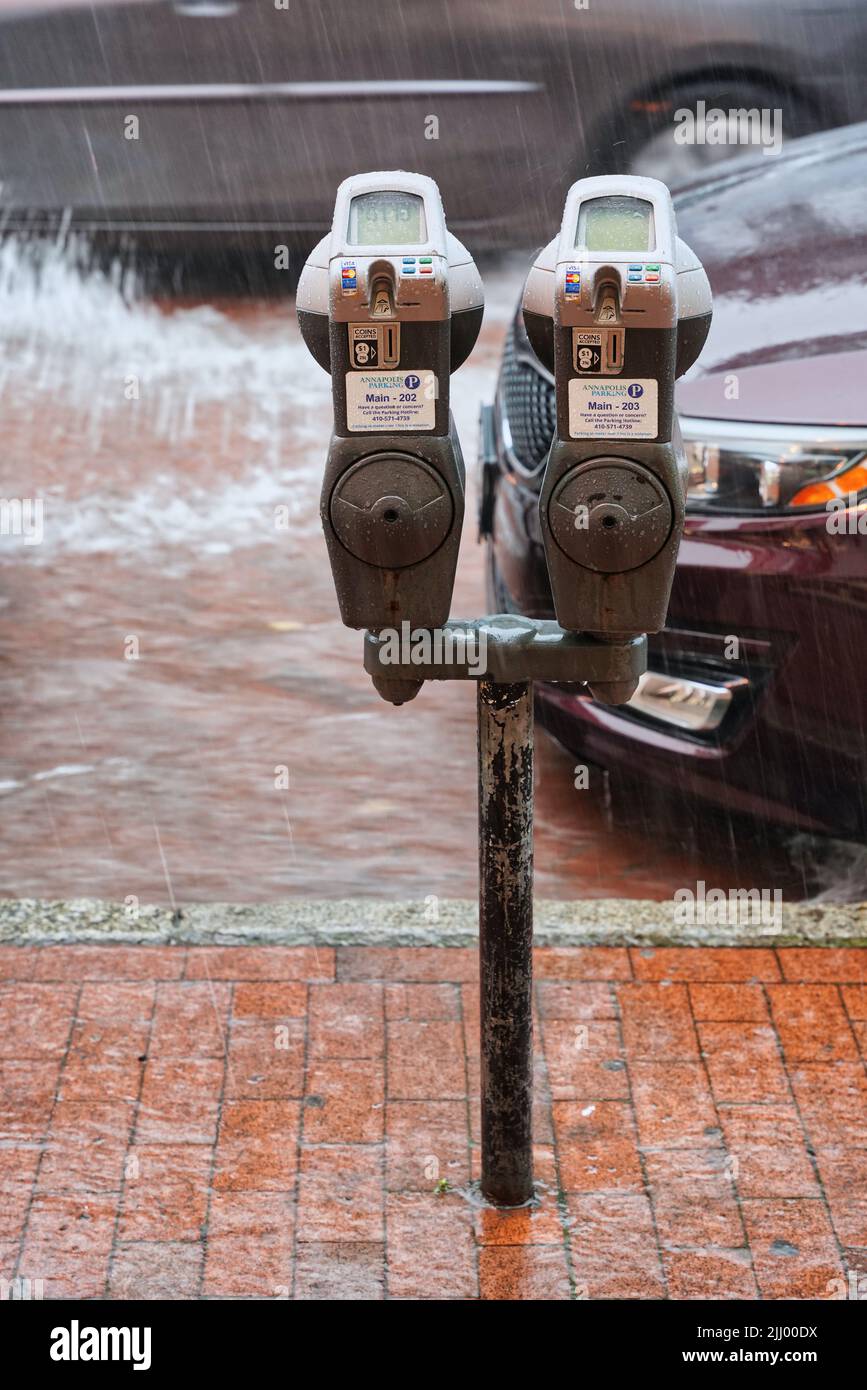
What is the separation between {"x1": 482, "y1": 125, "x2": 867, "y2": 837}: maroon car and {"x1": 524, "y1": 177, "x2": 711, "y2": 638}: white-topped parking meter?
127 cm

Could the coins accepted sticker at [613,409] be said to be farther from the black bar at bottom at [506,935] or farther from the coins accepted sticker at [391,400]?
the black bar at bottom at [506,935]

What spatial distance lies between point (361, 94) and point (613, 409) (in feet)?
19.2

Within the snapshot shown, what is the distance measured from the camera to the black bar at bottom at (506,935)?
9.61ft

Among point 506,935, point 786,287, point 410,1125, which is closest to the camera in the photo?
point 506,935

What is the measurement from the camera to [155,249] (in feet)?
29.1

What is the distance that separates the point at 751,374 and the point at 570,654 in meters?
1.58

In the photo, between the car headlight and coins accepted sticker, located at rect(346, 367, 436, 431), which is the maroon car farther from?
coins accepted sticker, located at rect(346, 367, 436, 431)

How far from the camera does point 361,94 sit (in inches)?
315

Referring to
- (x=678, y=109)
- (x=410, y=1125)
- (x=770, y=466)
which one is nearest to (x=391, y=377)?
(x=410, y=1125)

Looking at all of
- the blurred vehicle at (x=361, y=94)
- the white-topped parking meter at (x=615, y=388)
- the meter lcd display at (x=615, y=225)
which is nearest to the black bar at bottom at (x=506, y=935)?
the white-topped parking meter at (x=615, y=388)

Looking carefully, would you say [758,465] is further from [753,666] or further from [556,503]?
[556,503]

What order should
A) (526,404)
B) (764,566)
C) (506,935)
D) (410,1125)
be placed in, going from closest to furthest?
(506,935) < (410,1125) < (764,566) < (526,404)

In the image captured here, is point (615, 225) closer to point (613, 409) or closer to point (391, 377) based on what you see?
point (613, 409)

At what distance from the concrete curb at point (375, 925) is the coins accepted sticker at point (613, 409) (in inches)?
63.9
